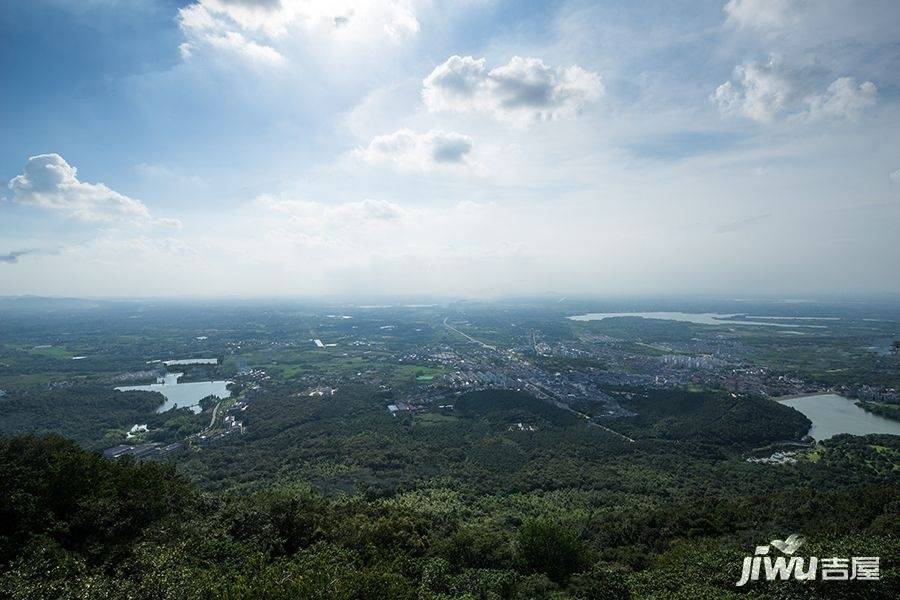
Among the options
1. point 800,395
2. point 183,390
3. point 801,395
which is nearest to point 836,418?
point 800,395

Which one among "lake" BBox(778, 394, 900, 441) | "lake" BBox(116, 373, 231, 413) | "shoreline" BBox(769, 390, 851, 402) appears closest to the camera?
"lake" BBox(778, 394, 900, 441)

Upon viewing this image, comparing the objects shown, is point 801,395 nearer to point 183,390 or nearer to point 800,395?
point 800,395

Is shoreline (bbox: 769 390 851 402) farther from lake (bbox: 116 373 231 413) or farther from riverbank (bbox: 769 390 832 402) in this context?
lake (bbox: 116 373 231 413)

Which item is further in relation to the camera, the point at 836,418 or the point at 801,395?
the point at 801,395

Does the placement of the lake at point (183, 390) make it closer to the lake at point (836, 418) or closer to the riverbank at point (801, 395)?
the lake at point (836, 418)

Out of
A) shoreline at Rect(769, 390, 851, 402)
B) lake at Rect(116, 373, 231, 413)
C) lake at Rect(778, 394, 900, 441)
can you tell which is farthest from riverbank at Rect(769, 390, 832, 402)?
lake at Rect(116, 373, 231, 413)

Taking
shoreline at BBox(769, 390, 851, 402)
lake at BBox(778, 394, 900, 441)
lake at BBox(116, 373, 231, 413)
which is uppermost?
lake at BBox(116, 373, 231, 413)
